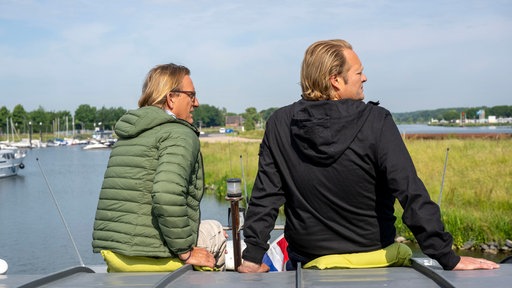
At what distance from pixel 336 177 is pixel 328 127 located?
0.65 feet

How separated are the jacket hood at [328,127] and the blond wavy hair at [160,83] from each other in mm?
821

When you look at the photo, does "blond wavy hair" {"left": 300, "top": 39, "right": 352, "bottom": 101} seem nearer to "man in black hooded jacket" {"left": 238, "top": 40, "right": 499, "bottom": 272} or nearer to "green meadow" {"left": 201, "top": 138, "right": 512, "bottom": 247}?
"man in black hooded jacket" {"left": 238, "top": 40, "right": 499, "bottom": 272}

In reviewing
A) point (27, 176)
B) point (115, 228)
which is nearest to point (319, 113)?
point (115, 228)

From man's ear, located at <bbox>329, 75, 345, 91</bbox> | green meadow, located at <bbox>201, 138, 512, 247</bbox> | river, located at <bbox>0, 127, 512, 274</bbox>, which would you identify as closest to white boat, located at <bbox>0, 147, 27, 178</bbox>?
river, located at <bbox>0, 127, 512, 274</bbox>

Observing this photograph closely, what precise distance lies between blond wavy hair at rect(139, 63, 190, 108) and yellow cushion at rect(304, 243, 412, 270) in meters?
1.10

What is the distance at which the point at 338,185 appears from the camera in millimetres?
2820

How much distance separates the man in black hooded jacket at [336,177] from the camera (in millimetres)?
2738

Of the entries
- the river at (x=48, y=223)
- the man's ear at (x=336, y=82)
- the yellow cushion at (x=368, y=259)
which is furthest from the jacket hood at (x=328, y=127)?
the river at (x=48, y=223)

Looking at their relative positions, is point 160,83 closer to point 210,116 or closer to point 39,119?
point 210,116

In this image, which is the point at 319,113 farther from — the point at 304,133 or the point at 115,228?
the point at 115,228

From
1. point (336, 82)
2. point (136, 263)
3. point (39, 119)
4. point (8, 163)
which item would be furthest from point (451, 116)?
point (336, 82)

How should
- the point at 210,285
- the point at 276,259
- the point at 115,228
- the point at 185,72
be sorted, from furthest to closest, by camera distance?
1. the point at 276,259
2. the point at 185,72
3. the point at 115,228
4. the point at 210,285

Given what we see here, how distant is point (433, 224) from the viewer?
2.68m

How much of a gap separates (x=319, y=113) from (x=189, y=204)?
83 cm
